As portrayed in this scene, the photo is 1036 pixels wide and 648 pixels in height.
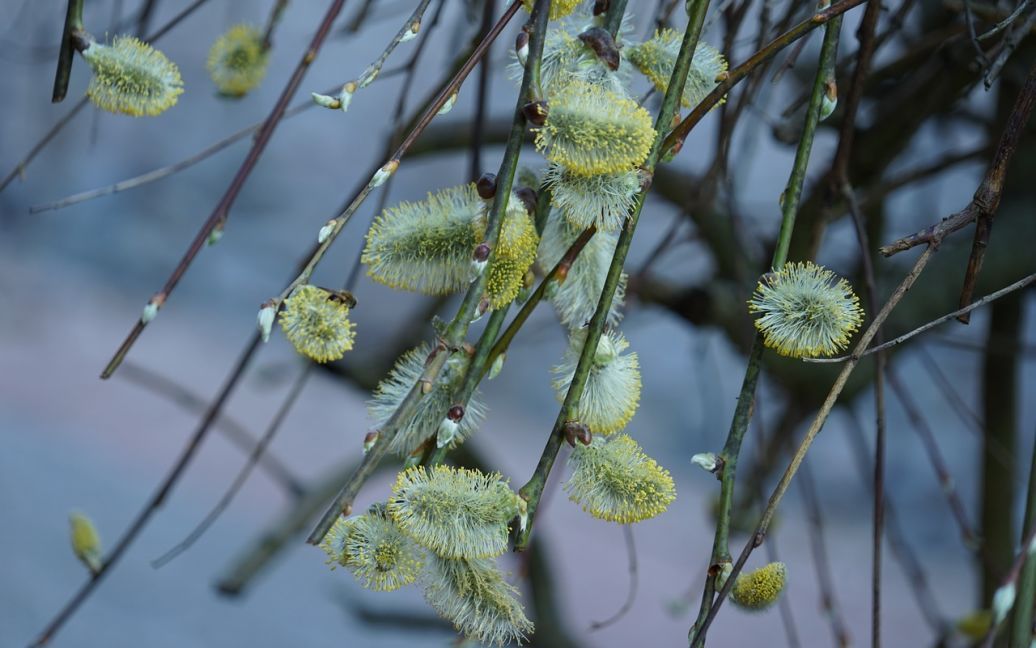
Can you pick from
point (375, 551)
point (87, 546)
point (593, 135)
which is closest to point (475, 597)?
point (375, 551)

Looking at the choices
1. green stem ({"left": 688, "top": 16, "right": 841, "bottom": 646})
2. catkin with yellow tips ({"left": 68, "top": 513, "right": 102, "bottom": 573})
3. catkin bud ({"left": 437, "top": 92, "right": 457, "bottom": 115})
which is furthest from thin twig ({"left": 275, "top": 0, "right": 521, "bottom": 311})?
catkin with yellow tips ({"left": 68, "top": 513, "right": 102, "bottom": 573})

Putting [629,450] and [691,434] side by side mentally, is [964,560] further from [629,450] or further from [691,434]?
[629,450]

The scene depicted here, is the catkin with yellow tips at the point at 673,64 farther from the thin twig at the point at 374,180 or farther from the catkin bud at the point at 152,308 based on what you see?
the catkin bud at the point at 152,308

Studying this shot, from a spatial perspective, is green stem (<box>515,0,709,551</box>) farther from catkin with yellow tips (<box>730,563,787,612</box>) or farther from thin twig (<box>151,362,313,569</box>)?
thin twig (<box>151,362,313,569</box>)

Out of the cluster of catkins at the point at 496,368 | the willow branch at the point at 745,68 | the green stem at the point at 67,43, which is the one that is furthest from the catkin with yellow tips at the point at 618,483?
the green stem at the point at 67,43

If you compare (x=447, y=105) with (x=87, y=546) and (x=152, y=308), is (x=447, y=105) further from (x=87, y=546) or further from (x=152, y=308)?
(x=87, y=546)

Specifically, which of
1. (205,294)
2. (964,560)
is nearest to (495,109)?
(205,294)
